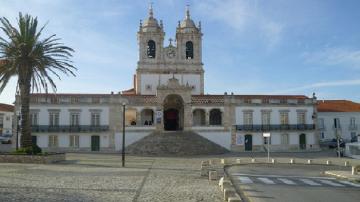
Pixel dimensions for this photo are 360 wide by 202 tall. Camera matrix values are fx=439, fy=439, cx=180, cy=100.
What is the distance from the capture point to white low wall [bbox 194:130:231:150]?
49.5m

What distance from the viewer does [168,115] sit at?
53.8m

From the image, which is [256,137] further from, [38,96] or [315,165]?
[38,96]

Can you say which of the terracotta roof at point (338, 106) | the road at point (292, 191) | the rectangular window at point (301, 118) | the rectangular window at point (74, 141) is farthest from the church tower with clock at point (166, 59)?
the road at point (292, 191)

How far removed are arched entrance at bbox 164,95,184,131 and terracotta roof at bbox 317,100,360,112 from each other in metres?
21.7

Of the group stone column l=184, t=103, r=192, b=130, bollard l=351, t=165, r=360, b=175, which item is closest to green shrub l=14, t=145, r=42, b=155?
bollard l=351, t=165, r=360, b=175

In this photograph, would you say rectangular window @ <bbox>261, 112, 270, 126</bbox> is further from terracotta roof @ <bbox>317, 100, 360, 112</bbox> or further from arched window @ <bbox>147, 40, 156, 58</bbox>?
arched window @ <bbox>147, 40, 156, 58</bbox>

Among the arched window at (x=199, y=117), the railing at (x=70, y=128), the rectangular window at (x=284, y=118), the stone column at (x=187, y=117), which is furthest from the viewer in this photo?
the arched window at (x=199, y=117)

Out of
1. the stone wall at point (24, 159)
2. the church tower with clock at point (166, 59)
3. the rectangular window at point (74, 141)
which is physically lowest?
the stone wall at point (24, 159)

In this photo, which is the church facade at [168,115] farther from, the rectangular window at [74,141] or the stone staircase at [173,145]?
the stone staircase at [173,145]

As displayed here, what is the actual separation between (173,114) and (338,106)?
25.8 m

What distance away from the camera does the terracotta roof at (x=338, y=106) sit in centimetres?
6238

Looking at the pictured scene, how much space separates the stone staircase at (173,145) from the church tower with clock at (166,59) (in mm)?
9473

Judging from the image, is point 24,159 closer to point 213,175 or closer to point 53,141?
point 213,175

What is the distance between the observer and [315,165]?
3231 cm
